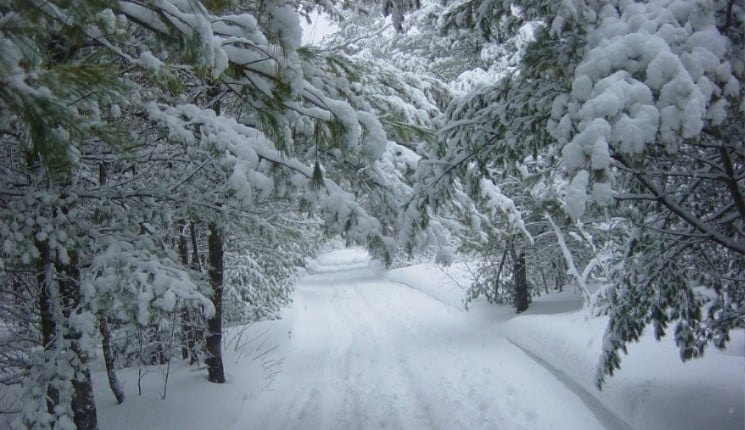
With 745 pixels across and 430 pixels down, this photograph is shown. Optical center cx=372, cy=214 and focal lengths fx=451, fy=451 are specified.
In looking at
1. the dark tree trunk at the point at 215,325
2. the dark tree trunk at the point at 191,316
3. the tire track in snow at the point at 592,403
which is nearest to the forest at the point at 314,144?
the dark tree trunk at the point at 215,325

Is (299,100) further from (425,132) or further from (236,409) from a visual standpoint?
(236,409)

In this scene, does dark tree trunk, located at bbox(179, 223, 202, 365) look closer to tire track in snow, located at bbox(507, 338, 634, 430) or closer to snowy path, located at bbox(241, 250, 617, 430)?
snowy path, located at bbox(241, 250, 617, 430)

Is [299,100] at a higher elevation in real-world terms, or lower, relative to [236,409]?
higher

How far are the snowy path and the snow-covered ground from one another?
0.10 feet

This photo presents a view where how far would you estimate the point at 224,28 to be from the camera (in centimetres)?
320

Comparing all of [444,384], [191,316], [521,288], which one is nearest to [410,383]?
[444,384]

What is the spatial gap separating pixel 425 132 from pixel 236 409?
17.2ft

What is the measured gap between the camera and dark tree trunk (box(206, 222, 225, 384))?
25.4ft

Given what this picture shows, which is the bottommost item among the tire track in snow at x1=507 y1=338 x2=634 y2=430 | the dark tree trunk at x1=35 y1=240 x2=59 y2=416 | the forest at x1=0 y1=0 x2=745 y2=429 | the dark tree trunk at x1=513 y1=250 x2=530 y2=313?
the tire track in snow at x1=507 y1=338 x2=634 y2=430

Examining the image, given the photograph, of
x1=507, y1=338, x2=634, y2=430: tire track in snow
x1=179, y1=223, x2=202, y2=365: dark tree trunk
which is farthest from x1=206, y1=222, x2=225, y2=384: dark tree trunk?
x1=507, y1=338, x2=634, y2=430: tire track in snow

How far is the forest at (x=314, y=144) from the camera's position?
246 centimetres

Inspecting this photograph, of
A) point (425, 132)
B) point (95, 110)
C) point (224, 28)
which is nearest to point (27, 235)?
point (95, 110)

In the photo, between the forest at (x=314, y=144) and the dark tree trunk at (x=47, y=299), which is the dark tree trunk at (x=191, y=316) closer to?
the forest at (x=314, y=144)

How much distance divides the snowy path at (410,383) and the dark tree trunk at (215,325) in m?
0.86
